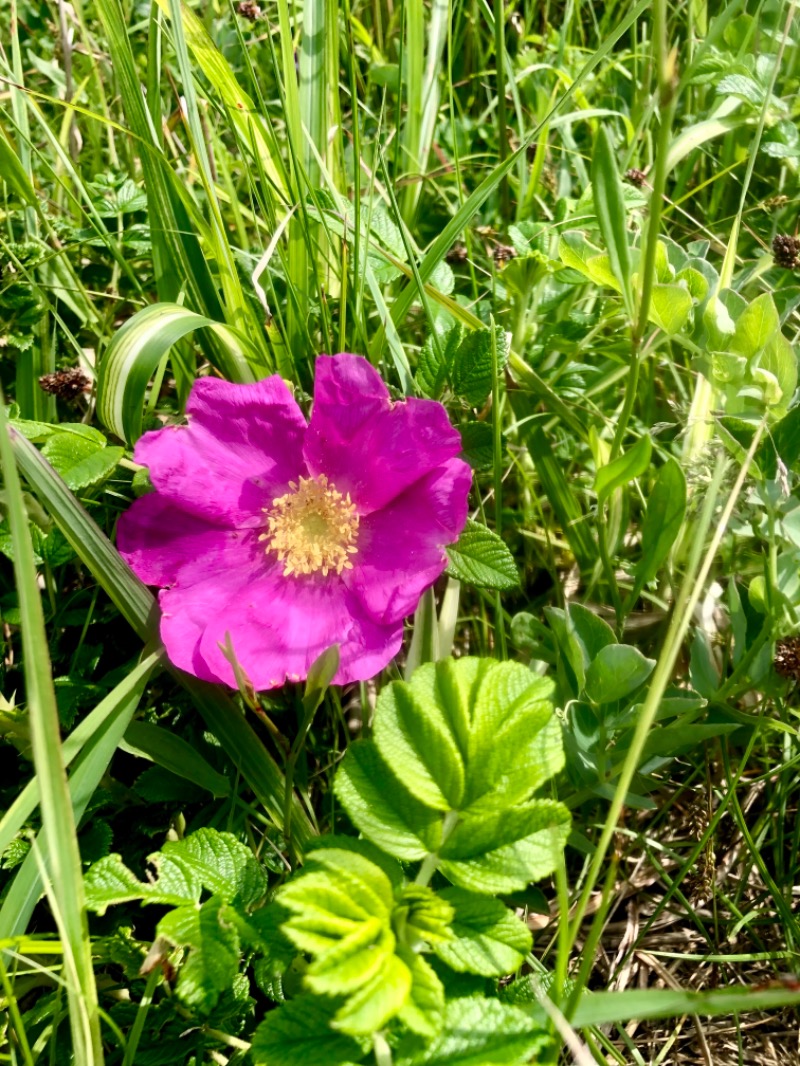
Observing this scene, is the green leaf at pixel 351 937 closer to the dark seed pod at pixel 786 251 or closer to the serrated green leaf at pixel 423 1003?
the serrated green leaf at pixel 423 1003

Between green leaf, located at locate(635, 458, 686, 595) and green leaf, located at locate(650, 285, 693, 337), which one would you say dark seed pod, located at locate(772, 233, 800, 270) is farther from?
green leaf, located at locate(635, 458, 686, 595)

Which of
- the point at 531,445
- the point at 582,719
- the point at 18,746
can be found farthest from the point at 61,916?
the point at 531,445

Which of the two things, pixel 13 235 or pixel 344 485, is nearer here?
pixel 344 485

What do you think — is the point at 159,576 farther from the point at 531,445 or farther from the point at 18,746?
the point at 531,445

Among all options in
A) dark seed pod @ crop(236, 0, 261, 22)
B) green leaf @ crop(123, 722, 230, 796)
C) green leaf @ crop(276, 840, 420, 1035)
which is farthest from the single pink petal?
dark seed pod @ crop(236, 0, 261, 22)

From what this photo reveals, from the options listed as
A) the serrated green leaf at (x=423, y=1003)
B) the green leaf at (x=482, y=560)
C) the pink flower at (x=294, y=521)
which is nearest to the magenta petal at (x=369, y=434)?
the pink flower at (x=294, y=521)

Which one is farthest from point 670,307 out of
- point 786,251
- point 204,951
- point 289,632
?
point 204,951

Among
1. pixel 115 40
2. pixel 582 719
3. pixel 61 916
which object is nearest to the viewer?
pixel 61 916
